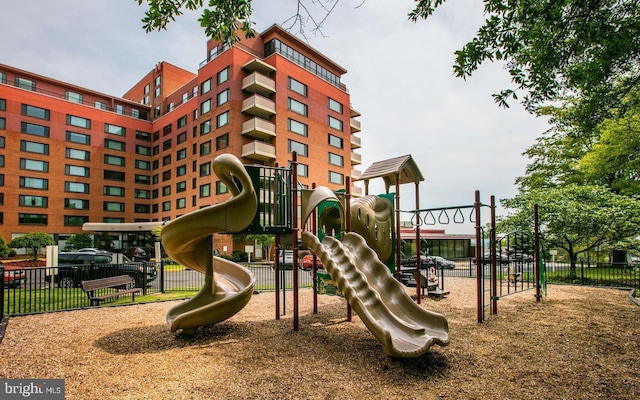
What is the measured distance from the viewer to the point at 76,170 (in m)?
48.4

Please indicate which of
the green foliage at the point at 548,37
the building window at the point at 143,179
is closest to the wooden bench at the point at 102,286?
the green foliage at the point at 548,37

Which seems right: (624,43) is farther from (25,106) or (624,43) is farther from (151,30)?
(25,106)

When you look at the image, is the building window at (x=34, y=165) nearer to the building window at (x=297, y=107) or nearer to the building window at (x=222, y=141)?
the building window at (x=222, y=141)

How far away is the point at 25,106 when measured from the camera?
44.8 metres

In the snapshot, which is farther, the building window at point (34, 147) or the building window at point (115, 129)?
the building window at point (115, 129)

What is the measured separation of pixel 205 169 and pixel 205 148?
2622mm

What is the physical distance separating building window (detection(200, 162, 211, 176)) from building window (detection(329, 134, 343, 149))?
15.2m

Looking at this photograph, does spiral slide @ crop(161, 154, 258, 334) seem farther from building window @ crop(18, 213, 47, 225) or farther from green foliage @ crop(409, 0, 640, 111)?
building window @ crop(18, 213, 47, 225)

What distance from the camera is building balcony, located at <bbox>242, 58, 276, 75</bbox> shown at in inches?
1503

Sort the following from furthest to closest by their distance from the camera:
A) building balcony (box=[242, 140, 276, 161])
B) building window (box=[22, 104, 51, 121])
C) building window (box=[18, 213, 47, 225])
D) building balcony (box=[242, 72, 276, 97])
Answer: building window (box=[22, 104, 51, 121]) < building window (box=[18, 213, 47, 225]) < building balcony (box=[242, 72, 276, 97]) < building balcony (box=[242, 140, 276, 161])

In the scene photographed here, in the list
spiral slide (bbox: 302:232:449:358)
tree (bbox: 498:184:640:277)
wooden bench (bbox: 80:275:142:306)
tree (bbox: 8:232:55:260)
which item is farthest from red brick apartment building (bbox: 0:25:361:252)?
spiral slide (bbox: 302:232:449:358)

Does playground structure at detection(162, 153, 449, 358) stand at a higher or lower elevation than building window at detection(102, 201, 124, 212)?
lower

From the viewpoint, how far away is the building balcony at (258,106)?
1479 inches

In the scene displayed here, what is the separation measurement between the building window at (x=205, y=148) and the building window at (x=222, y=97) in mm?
4639
